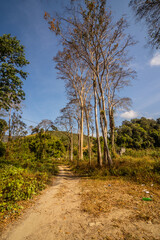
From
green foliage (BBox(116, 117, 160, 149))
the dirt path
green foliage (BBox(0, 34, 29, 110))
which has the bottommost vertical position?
the dirt path

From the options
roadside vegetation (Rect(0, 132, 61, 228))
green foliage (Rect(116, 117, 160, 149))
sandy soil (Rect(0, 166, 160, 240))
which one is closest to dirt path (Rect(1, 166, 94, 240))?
sandy soil (Rect(0, 166, 160, 240))

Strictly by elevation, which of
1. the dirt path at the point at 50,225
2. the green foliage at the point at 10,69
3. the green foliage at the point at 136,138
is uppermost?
the green foliage at the point at 10,69

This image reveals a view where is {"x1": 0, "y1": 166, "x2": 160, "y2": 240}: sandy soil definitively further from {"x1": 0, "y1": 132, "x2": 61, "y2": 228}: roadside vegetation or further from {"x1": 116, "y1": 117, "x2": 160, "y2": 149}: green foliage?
{"x1": 116, "y1": 117, "x2": 160, "y2": 149}: green foliage

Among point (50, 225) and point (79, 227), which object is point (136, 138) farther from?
point (50, 225)

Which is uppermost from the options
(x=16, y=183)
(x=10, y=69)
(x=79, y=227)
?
(x=10, y=69)

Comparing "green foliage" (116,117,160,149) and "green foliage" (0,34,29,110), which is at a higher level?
"green foliage" (0,34,29,110)

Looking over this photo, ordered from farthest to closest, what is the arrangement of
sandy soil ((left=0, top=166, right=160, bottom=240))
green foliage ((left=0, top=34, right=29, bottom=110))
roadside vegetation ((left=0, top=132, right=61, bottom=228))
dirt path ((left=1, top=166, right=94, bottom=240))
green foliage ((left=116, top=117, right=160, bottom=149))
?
green foliage ((left=116, top=117, right=160, bottom=149))
green foliage ((left=0, top=34, right=29, bottom=110))
roadside vegetation ((left=0, top=132, right=61, bottom=228))
dirt path ((left=1, top=166, right=94, bottom=240))
sandy soil ((left=0, top=166, right=160, bottom=240))

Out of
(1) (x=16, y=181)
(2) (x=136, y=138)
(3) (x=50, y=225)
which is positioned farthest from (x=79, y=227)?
(2) (x=136, y=138)

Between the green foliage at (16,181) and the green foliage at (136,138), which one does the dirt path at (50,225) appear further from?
the green foliage at (136,138)

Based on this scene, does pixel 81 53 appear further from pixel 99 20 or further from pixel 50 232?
pixel 50 232

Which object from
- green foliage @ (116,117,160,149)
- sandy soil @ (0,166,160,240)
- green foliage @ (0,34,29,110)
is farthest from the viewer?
green foliage @ (116,117,160,149)

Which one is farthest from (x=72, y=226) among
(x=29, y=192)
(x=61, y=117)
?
(x=61, y=117)

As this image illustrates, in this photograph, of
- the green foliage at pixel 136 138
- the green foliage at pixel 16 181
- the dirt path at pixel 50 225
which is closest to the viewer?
the dirt path at pixel 50 225

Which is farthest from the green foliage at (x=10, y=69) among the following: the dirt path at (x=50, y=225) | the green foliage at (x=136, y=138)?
the green foliage at (x=136, y=138)
